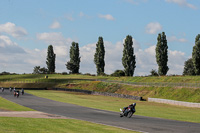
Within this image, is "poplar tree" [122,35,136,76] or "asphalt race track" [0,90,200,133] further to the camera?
"poplar tree" [122,35,136,76]

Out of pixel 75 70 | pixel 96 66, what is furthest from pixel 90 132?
pixel 75 70

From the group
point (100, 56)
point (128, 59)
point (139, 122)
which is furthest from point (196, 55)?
point (139, 122)

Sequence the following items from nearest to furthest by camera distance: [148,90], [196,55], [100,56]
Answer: [148,90], [196,55], [100,56]

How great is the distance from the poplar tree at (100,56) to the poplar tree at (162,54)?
3289cm

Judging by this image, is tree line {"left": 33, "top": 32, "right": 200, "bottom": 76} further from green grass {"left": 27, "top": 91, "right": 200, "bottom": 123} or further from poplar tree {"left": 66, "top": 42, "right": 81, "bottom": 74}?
green grass {"left": 27, "top": 91, "right": 200, "bottom": 123}

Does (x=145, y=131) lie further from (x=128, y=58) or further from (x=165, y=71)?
(x=128, y=58)

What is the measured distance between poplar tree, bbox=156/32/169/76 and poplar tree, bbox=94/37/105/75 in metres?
32.9

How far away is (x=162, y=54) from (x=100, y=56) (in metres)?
35.4

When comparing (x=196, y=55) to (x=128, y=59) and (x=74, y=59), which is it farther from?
(x=74, y=59)

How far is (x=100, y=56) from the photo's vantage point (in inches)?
5433

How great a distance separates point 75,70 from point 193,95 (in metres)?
101

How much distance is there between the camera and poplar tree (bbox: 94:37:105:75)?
138 m

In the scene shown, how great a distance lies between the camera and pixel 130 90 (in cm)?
8844

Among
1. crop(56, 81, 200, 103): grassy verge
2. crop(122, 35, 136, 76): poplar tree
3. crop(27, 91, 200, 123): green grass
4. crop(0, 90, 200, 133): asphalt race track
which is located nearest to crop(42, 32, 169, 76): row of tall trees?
crop(122, 35, 136, 76): poplar tree
